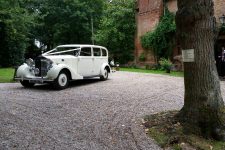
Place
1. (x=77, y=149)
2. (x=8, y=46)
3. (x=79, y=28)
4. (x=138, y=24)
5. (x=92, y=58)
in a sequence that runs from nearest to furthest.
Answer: (x=77, y=149)
(x=92, y=58)
(x=8, y=46)
(x=138, y=24)
(x=79, y=28)

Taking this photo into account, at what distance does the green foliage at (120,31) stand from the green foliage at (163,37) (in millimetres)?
5884

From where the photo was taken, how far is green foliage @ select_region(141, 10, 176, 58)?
26.4 metres

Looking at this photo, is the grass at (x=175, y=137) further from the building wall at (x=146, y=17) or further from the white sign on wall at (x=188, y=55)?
the building wall at (x=146, y=17)

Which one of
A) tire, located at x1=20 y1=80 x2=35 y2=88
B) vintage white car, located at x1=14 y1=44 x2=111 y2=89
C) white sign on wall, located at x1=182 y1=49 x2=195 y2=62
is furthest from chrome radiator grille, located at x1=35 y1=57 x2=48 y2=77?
white sign on wall, located at x1=182 y1=49 x2=195 y2=62

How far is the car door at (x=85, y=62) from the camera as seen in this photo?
13.9m

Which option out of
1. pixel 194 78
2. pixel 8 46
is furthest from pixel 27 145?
pixel 8 46

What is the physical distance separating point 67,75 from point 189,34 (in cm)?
770

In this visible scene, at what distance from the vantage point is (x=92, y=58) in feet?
48.1

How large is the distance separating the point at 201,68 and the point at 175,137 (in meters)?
1.42

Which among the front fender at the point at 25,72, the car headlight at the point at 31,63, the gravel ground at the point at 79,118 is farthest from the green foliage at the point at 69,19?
the gravel ground at the point at 79,118

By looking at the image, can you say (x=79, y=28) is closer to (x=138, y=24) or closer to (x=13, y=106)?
(x=138, y=24)

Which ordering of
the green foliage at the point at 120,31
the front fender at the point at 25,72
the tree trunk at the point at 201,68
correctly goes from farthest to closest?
the green foliage at the point at 120,31 < the front fender at the point at 25,72 < the tree trunk at the point at 201,68

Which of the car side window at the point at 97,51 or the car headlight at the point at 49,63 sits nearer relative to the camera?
the car headlight at the point at 49,63

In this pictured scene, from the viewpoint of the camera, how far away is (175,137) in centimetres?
569
